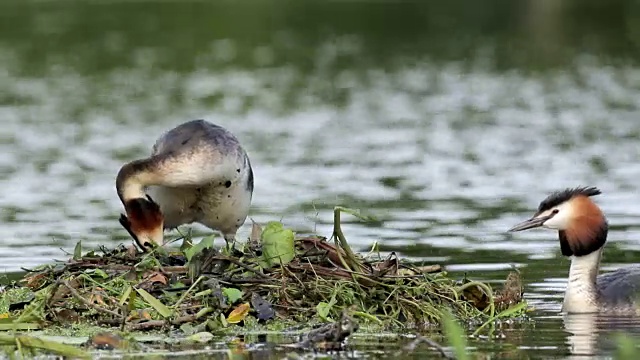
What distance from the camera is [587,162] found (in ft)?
60.6

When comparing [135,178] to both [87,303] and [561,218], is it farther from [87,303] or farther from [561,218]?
[561,218]

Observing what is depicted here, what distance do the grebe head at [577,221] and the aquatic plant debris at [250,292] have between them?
0.88m

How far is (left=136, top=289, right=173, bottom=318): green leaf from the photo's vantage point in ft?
30.0

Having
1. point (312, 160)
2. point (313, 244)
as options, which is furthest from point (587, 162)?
point (313, 244)

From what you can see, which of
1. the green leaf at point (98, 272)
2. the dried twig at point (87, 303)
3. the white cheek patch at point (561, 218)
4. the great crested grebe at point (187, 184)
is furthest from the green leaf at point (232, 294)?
the white cheek patch at point (561, 218)

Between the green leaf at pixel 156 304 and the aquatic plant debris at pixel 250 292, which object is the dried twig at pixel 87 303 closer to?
the aquatic plant debris at pixel 250 292

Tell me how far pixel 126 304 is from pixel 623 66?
67.4ft

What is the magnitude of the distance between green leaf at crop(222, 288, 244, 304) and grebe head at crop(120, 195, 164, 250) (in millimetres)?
1090

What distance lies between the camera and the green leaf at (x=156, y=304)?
9141 millimetres

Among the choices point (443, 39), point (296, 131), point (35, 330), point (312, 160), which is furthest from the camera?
point (443, 39)

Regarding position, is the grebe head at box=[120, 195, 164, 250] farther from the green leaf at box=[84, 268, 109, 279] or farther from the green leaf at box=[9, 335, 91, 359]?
the green leaf at box=[9, 335, 91, 359]

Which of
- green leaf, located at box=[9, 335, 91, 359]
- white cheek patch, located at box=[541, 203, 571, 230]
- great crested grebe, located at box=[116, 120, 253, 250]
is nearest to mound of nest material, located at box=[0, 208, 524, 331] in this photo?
great crested grebe, located at box=[116, 120, 253, 250]

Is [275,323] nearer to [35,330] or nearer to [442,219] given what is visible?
[35,330]

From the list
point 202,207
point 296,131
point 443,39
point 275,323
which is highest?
point 443,39
